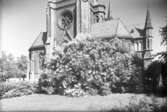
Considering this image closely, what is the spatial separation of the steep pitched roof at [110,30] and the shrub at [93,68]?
11.5 m

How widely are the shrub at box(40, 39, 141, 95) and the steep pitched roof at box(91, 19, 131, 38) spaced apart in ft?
37.6

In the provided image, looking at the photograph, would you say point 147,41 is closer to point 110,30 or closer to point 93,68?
point 110,30

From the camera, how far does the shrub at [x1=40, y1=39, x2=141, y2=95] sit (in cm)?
1714

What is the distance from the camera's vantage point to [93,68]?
56.7ft

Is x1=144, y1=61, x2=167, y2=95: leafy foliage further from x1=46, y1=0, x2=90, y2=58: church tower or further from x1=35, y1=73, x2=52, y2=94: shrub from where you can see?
x1=46, y1=0, x2=90, y2=58: church tower

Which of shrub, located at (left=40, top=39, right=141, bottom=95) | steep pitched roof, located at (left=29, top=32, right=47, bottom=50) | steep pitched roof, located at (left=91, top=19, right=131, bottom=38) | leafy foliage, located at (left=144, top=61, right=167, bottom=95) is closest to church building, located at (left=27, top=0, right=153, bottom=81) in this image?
steep pitched roof, located at (left=91, top=19, right=131, bottom=38)

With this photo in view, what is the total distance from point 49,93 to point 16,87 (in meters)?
4.51

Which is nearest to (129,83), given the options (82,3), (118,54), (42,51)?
(118,54)

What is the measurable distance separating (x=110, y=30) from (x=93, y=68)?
16860 millimetres

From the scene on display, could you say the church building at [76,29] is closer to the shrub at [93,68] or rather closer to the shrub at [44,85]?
the shrub at [44,85]

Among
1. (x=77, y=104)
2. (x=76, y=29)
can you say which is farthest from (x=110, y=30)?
(x=77, y=104)

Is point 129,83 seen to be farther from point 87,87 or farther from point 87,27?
point 87,27

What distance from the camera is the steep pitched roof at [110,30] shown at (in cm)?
3060

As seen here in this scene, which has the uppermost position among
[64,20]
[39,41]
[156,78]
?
[64,20]
